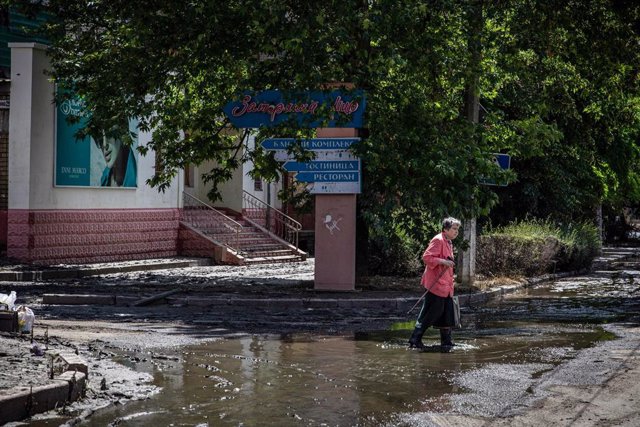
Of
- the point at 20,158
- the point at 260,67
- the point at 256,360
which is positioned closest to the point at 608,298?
the point at 260,67

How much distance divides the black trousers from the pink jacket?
0.47 feet

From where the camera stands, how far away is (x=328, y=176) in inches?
→ 802

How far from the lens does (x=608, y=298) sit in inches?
841

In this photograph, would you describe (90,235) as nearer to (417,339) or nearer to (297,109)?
(297,109)

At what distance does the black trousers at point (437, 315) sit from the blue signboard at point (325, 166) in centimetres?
749

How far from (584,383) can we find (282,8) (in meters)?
10.1

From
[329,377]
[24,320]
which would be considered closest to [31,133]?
[24,320]

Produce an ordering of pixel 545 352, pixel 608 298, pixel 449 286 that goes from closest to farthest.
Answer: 1. pixel 545 352
2. pixel 449 286
3. pixel 608 298

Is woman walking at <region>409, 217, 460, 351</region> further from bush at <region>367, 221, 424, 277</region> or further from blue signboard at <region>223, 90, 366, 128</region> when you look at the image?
bush at <region>367, 221, 424, 277</region>

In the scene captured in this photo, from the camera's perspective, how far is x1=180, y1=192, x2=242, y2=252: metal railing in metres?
32.0

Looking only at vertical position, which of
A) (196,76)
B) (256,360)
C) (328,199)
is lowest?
(256,360)

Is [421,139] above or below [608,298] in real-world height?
above

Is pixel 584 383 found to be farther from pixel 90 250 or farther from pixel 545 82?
pixel 90 250

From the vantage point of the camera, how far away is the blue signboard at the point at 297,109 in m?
19.6
